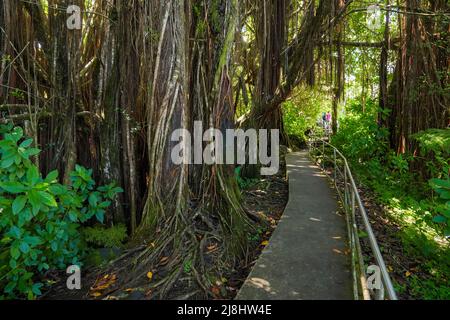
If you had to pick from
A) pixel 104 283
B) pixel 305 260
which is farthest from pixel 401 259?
pixel 104 283

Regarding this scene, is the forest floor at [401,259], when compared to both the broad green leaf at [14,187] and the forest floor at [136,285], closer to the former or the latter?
the forest floor at [136,285]

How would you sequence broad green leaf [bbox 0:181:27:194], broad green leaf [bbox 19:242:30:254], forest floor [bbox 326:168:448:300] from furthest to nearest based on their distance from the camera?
forest floor [bbox 326:168:448:300]
broad green leaf [bbox 19:242:30:254]
broad green leaf [bbox 0:181:27:194]

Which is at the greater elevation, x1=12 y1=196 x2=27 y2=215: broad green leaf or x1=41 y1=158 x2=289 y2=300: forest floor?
x1=12 y1=196 x2=27 y2=215: broad green leaf

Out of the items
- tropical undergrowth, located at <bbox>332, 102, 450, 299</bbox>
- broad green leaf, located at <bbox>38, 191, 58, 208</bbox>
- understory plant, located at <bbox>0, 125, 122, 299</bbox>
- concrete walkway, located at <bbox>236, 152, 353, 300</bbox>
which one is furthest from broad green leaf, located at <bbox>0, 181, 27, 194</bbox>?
tropical undergrowth, located at <bbox>332, 102, 450, 299</bbox>

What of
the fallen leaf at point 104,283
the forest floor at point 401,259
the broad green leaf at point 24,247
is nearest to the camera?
the broad green leaf at point 24,247

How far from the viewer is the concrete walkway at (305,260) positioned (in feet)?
8.39

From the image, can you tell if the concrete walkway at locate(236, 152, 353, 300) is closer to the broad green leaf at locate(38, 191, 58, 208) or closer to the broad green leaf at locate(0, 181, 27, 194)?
the broad green leaf at locate(38, 191, 58, 208)

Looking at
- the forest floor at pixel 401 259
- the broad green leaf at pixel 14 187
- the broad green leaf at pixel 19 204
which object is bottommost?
the forest floor at pixel 401 259

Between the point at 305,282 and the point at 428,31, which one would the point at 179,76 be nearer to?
the point at 305,282

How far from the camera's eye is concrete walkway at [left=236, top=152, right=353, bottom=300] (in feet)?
8.39

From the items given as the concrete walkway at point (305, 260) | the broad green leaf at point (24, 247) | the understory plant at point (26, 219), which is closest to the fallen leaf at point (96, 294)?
the understory plant at point (26, 219)

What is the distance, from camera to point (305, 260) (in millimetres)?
3062

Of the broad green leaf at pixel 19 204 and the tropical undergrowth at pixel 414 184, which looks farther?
the tropical undergrowth at pixel 414 184
